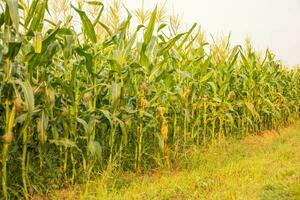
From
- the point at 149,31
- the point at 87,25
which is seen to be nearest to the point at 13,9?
the point at 87,25

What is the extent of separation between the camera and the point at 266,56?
8.27 m

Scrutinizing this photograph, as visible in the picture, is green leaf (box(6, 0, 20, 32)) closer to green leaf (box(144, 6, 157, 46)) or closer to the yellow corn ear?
the yellow corn ear

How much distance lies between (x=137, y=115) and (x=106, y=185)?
3.17ft

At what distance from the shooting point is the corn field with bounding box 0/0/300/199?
3.10 metres

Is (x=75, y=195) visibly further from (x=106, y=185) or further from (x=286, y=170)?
(x=286, y=170)

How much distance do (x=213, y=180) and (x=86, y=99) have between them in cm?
168

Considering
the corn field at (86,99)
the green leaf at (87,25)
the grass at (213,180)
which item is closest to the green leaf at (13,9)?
the corn field at (86,99)

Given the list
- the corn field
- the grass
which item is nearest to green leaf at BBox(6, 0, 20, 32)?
the corn field

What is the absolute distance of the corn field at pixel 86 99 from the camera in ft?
10.2

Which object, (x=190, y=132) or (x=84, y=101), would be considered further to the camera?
(x=190, y=132)

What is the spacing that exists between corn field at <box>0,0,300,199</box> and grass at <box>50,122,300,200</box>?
0.67 feet

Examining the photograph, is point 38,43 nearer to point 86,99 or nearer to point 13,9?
point 13,9

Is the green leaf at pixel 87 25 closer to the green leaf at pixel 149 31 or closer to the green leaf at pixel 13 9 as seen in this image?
the green leaf at pixel 149 31

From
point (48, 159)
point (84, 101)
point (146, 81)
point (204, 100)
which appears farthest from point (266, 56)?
point (48, 159)
